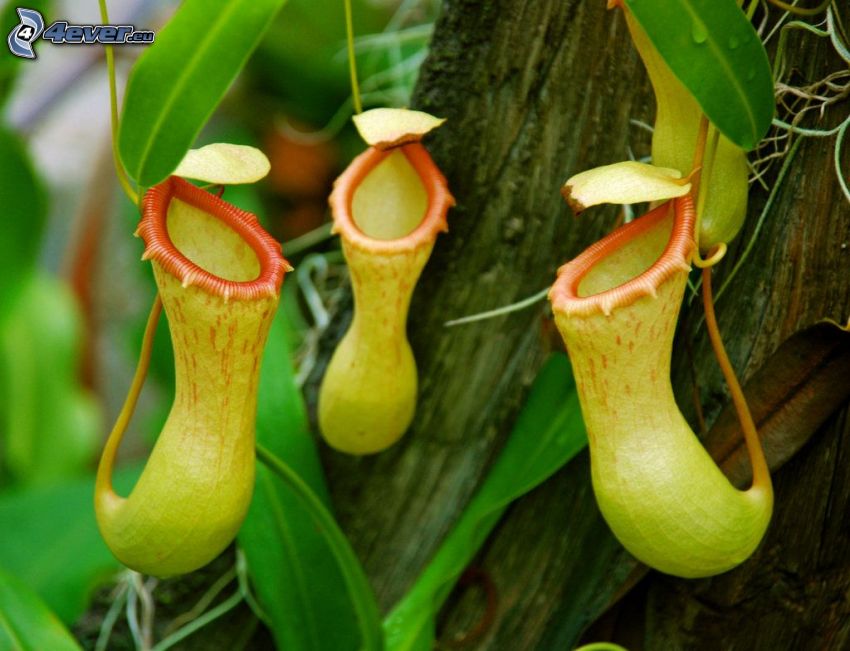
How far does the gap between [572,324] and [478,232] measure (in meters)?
0.37

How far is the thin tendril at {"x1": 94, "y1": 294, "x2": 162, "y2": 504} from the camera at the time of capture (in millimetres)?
735

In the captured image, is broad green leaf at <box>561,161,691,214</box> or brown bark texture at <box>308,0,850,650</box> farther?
brown bark texture at <box>308,0,850,650</box>

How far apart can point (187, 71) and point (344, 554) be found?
0.50 m

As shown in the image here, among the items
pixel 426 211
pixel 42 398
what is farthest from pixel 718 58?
pixel 42 398

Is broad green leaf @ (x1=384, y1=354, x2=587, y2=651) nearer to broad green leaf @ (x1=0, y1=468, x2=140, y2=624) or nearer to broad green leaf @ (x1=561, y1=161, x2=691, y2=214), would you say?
broad green leaf @ (x1=561, y1=161, x2=691, y2=214)

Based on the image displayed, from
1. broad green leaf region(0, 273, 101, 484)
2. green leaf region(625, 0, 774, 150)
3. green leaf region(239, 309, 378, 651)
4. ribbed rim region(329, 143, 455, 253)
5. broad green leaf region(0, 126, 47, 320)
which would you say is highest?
green leaf region(625, 0, 774, 150)

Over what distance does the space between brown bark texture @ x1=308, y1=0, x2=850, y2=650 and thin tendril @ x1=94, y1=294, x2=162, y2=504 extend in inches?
16.2

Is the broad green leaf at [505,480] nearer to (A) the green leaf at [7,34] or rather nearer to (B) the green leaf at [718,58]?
(B) the green leaf at [718,58]

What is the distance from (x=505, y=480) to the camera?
0.95m

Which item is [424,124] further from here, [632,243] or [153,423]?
[153,423]

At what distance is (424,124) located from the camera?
86 cm

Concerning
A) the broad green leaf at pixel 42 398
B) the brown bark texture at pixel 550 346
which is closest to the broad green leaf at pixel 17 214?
the broad green leaf at pixel 42 398

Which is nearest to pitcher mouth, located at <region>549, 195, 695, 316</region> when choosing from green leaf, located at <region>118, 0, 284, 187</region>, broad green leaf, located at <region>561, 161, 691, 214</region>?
broad green leaf, located at <region>561, 161, 691, 214</region>

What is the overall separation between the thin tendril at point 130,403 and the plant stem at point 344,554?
130 millimetres
